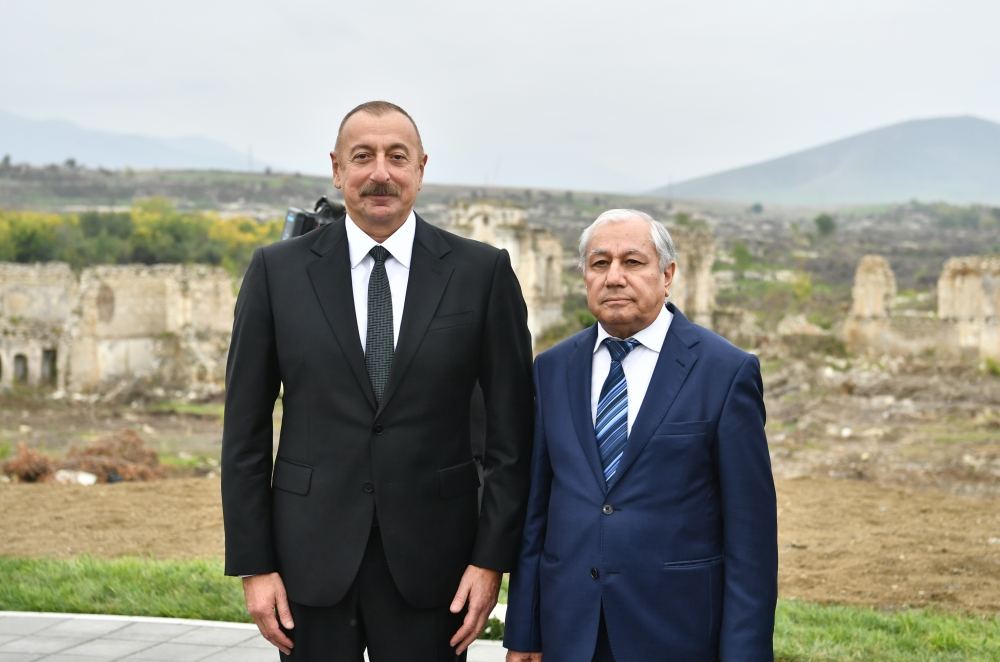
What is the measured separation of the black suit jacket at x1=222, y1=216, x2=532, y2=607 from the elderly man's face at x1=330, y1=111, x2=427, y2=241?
182 mm

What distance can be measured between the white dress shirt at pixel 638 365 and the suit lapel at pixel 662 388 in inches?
1.2

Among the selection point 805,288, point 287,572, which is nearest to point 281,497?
point 287,572

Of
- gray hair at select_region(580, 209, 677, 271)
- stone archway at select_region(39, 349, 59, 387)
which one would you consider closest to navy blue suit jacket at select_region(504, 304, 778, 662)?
gray hair at select_region(580, 209, 677, 271)

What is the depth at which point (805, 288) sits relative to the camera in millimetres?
51125

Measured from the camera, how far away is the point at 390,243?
3.63m

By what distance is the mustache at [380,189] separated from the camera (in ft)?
11.4

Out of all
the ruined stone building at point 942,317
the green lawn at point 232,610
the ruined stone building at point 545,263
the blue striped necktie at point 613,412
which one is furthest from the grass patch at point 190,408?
the blue striped necktie at point 613,412

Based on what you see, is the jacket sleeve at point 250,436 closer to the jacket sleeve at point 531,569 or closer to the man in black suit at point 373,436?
the man in black suit at point 373,436

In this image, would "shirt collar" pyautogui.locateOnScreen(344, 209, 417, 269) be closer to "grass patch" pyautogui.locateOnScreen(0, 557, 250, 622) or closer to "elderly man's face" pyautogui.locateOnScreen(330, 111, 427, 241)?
"elderly man's face" pyautogui.locateOnScreen(330, 111, 427, 241)

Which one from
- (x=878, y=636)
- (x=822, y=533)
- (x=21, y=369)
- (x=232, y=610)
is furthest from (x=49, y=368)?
(x=878, y=636)

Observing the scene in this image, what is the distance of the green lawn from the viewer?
6.28m

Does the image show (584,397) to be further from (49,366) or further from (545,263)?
(49,366)

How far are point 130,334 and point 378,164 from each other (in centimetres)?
3207

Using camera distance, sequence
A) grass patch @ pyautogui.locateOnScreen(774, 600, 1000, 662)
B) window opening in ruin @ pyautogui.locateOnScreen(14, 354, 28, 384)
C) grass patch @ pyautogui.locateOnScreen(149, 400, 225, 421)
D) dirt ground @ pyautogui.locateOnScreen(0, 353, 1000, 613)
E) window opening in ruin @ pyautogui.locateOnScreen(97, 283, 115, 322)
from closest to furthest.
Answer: grass patch @ pyautogui.locateOnScreen(774, 600, 1000, 662), dirt ground @ pyautogui.locateOnScreen(0, 353, 1000, 613), grass patch @ pyautogui.locateOnScreen(149, 400, 225, 421), window opening in ruin @ pyautogui.locateOnScreen(97, 283, 115, 322), window opening in ruin @ pyautogui.locateOnScreen(14, 354, 28, 384)
